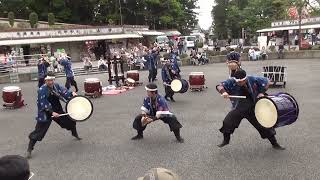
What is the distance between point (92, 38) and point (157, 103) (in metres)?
27.6

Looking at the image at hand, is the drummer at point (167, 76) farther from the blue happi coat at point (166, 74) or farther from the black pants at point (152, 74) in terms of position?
the black pants at point (152, 74)

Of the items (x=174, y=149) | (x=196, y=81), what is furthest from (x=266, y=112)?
(x=196, y=81)

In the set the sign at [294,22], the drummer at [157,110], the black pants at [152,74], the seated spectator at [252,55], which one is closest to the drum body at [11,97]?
the black pants at [152,74]

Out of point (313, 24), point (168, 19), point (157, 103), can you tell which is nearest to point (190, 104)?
point (157, 103)

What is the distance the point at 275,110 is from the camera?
670 centimetres

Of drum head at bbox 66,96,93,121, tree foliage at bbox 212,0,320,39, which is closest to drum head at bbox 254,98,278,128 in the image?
drum head at bbox 66,96,93,121

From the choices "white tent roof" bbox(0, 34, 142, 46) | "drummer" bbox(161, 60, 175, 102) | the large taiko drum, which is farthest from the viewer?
"white tent roof" bbox(0, 34, 142, 46)

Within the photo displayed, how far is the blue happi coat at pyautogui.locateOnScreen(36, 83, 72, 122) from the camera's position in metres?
8.01

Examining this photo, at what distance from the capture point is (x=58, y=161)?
302 inches

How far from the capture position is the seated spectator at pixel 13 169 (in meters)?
2.87

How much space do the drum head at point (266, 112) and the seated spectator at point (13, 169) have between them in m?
4.54

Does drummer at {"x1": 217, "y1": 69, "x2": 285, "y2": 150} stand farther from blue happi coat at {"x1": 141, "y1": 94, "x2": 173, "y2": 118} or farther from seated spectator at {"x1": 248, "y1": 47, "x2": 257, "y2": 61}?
seated spectator at {"x1": 248, "y1": 47, "x2": 257, "y2": 61}

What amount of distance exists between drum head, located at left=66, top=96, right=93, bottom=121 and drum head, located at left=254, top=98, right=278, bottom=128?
2979mm

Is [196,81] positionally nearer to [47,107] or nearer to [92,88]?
[92,88]
